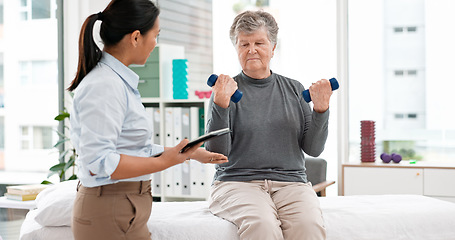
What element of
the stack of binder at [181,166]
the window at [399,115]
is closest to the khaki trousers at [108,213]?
the stack of binder at [181,166]

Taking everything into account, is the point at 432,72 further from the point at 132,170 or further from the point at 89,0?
the point at 132,170

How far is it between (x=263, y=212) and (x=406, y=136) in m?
2.63

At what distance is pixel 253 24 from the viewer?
7.14 feet

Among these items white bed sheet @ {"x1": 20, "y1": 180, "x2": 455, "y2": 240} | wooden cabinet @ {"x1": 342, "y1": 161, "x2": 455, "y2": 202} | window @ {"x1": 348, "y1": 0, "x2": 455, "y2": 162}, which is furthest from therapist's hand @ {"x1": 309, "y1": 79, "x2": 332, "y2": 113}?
window @ {"x1": 348, "y1": 0, "x2": 455, "y2": 162}

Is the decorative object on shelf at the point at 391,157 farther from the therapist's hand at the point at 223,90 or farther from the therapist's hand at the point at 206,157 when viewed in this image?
the therapist's hand at the point at 206,157

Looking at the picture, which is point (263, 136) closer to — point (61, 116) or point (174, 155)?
point (174, 155)

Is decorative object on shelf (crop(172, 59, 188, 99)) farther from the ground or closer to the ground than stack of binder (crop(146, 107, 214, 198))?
farther from the ground

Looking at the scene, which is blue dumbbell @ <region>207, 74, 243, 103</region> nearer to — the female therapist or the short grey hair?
the short grey hair

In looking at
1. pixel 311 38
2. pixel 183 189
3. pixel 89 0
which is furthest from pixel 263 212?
pixel 89 0

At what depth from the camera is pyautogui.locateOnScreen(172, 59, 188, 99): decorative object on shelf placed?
376cm

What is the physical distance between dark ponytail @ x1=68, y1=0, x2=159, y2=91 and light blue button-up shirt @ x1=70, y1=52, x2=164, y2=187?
0.04 m

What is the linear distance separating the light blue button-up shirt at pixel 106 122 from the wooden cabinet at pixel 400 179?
8.47ft

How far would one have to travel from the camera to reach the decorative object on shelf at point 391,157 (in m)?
3.80

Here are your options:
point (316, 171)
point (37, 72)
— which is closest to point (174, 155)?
point (316, 171)
